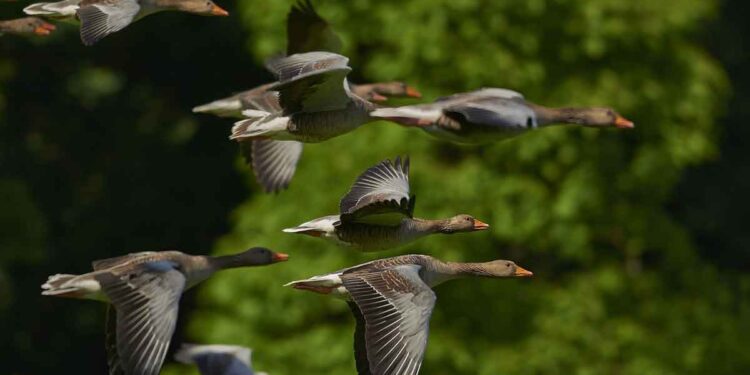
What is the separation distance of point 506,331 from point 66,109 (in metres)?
9.93

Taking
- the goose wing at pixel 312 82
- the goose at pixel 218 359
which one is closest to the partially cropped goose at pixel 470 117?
the goose wing at pixel 312 82

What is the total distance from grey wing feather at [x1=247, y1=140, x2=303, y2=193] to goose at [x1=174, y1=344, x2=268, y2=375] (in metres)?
1.28

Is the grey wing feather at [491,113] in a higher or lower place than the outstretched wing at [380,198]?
higher

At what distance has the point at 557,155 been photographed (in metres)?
20.2

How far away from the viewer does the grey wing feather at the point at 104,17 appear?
12.1 m

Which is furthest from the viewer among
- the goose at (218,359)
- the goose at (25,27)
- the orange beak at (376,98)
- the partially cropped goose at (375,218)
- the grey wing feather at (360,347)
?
the orange beak at (376,98)

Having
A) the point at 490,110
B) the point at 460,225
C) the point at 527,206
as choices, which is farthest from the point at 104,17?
the point at 527,206

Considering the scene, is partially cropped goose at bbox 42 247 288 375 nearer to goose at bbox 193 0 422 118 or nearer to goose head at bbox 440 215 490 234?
goose head at bbox 440 215 490 234

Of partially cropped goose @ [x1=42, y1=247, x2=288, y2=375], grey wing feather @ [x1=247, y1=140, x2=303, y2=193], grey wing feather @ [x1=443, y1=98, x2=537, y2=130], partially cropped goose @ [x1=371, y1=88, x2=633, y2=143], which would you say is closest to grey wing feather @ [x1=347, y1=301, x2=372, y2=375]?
partially cropped goose @ [x1=42, y1=247, x2=288, y2=375]

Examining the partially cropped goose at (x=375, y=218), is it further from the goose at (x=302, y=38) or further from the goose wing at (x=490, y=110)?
the goose at (x=302, y=38)

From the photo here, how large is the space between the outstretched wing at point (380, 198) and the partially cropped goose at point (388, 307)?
0.94ft

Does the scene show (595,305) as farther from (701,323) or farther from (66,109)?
(66,109)

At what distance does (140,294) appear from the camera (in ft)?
35.7

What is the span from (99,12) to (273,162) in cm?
198
